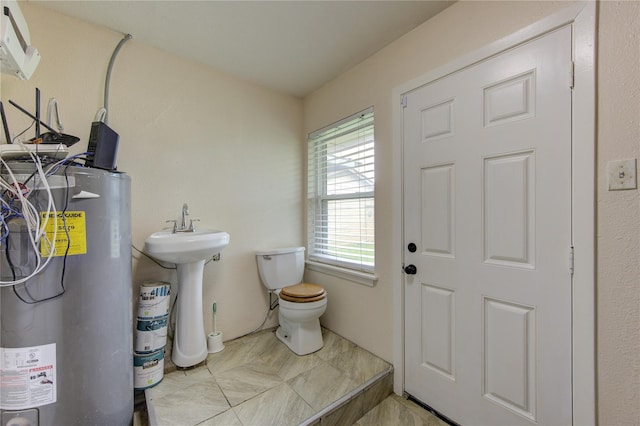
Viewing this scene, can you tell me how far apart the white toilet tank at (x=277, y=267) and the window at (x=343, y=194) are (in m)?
0.28

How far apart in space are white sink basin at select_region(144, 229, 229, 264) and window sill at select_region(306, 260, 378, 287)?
99 cm

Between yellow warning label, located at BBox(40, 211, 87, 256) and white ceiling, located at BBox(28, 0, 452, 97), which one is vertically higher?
white ceiling, located at BBox(28, 0, 452, 97)

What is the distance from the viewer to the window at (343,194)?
1989mm

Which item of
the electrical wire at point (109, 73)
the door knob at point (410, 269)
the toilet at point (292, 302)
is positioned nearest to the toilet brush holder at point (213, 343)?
the toilet at point (292, 302)

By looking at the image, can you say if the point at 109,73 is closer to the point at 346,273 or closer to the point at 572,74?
the point at 346,273

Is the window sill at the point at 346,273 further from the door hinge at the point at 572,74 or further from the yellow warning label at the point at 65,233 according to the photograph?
the yellow warning label at the point at 65,233

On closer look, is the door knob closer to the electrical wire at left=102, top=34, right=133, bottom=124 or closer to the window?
the window

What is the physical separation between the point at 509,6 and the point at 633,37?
51 cm

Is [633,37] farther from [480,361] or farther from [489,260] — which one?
[480,361]

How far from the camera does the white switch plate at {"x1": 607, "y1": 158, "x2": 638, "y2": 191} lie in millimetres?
945

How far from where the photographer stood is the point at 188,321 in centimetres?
171

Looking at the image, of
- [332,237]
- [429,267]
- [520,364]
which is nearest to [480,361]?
[520,364]

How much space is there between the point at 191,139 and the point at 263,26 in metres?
0.92

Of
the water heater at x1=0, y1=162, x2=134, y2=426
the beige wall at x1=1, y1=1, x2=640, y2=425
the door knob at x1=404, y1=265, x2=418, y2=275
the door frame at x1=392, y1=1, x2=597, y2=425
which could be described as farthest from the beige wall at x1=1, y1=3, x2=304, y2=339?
the door frame at x1=392, y1=1, x2=597, y2=425
